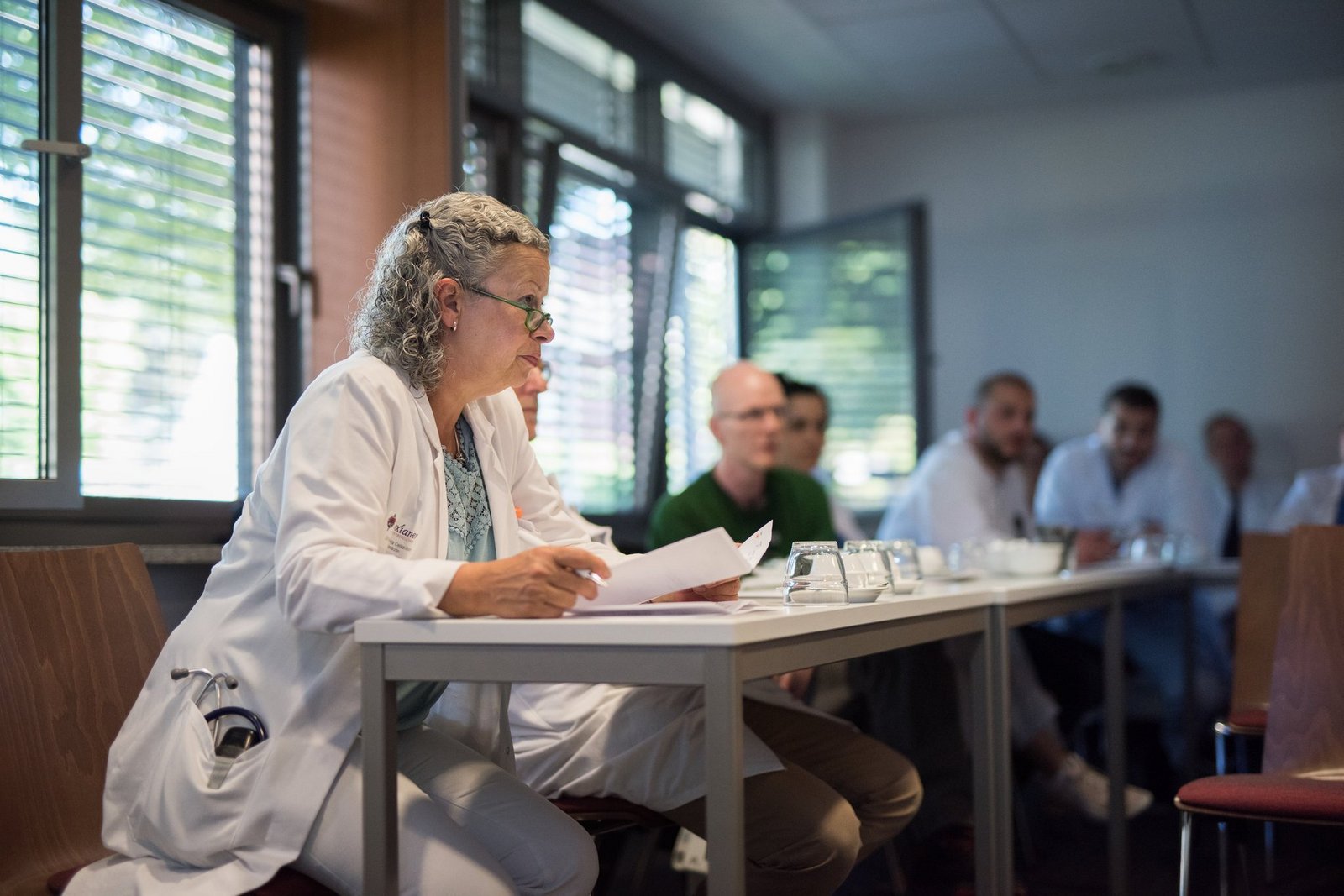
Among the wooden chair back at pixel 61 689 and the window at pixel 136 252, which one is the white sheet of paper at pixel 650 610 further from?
the window at pixel 136 252

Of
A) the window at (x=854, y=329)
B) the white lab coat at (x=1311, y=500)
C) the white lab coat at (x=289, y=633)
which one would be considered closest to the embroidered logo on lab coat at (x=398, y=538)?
the white lab coat at (x=289, y=633)

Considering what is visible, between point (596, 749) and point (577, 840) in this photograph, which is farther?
point (596, 749)

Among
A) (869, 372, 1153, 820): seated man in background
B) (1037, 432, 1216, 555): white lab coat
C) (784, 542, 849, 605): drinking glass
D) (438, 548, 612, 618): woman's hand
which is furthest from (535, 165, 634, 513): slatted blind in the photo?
(438, 548, 612, 618): woman's hand

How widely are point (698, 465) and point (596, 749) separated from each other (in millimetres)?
3848

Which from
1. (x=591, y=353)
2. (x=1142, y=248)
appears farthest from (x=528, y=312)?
(x=1142, y=248)

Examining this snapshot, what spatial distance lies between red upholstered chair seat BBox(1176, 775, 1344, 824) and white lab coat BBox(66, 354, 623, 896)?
1229 mm

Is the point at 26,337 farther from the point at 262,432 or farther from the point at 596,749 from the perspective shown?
the point at 596,749

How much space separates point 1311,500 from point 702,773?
12.8 ft

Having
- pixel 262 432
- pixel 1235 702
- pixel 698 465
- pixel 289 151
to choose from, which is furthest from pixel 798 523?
pixel 698 465

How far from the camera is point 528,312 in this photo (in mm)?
1958

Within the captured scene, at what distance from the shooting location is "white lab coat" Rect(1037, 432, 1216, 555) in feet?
17.3

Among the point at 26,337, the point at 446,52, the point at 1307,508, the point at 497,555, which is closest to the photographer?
the point at 497,555

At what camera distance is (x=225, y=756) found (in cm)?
169

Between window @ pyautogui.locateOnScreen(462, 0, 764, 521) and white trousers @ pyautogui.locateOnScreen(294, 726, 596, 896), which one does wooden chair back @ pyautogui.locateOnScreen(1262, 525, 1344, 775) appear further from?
window @ pyautogui.locateOnScreen(462, 0, 764, 521)
